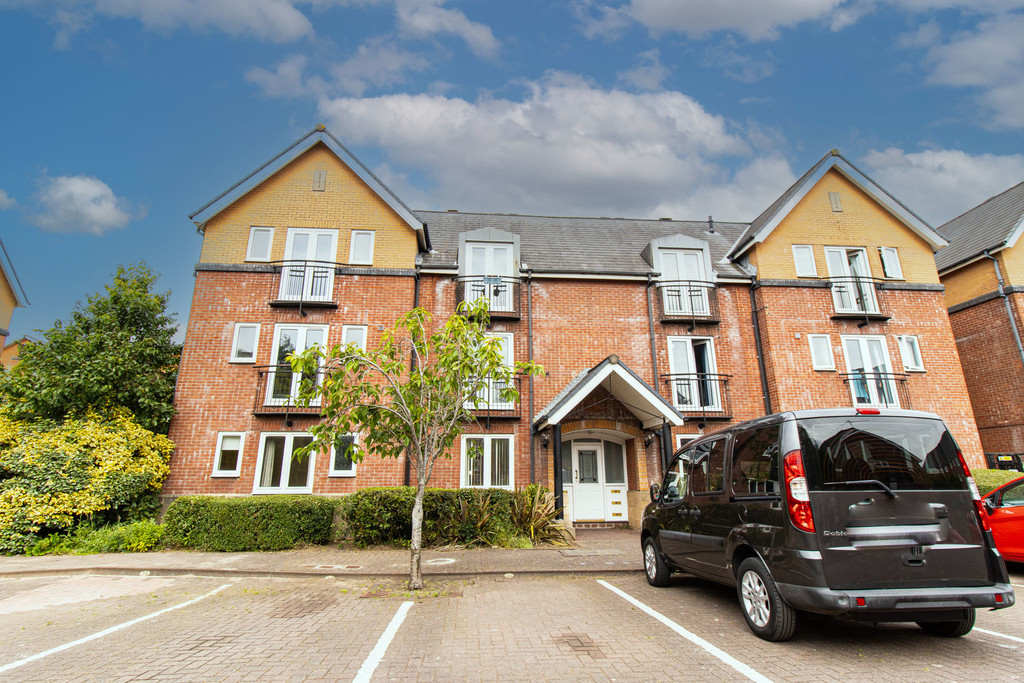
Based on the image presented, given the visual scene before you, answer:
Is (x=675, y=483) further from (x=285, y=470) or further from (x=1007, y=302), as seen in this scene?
(x=1007, y=302)

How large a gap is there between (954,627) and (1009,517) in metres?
4.55

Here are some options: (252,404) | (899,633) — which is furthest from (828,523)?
(252,404)

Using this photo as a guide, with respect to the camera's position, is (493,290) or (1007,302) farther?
(1007,302)

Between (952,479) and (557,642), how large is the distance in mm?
3870

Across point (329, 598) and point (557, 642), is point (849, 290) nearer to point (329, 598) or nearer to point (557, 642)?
point (557, 642)

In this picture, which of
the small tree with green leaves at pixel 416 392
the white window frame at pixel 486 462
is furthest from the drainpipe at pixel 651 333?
A: the small tree with green leaves at pixel 416 392

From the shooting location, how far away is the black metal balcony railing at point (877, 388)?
565 inches

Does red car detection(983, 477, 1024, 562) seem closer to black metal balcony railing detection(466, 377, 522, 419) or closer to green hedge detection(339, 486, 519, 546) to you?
green hedge detection(339, 486, 519, 546)

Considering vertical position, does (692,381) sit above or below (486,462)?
above

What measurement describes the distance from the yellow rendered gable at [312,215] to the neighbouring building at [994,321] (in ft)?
59.9

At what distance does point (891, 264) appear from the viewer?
53.1ft

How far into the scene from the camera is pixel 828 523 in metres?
4.25

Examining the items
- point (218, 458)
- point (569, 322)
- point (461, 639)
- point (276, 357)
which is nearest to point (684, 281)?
point (569, 322)

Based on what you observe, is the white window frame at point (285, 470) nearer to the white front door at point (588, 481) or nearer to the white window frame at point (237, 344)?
the white window frame at point (237, 344)
